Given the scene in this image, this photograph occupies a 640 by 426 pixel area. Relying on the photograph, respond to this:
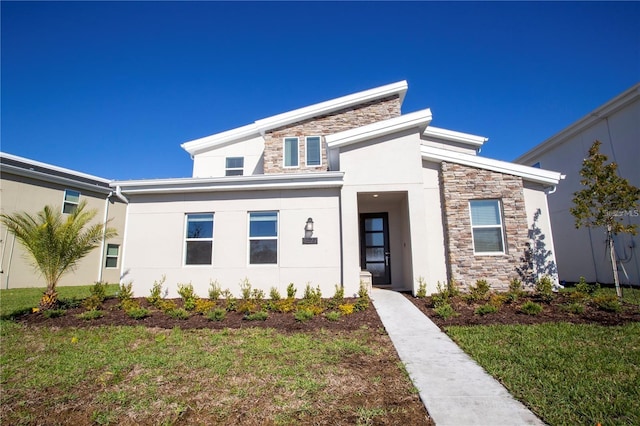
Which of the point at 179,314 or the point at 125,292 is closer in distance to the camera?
the point at 179,314

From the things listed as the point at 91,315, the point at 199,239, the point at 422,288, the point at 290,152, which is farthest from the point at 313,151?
the point at 91,315

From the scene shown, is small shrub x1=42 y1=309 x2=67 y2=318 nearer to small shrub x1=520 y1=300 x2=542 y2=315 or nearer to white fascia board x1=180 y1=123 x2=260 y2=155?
white fascia board x1=180 y1=123 x2=260 y2=155

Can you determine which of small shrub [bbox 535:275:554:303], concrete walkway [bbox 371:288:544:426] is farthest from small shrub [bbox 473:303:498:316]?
small shrub [bbox 535:275:554:303]

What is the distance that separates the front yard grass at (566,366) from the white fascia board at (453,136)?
9.96 m

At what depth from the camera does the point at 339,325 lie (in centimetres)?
630

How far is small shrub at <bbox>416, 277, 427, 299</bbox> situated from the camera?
8730mm

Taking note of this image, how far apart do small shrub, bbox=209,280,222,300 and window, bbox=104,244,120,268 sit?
37.0 ft

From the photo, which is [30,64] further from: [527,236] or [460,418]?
[527,236]

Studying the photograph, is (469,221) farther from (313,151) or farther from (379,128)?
(313,151)

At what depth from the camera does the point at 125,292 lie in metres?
8.91

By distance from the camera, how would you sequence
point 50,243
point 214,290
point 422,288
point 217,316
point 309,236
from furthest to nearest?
point 309,236 → point 214,290 → point 422,288 → point 50,243 → point 217,316

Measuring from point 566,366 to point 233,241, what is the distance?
26.6 feet

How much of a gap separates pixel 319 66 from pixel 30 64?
10072 millimetres

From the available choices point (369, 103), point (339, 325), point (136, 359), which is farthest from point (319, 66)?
point (136, 359)
